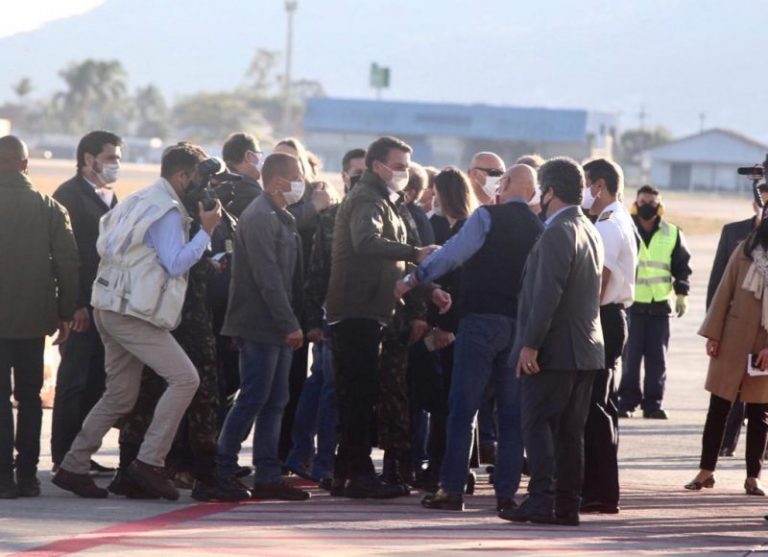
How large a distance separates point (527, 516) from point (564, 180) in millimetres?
1813

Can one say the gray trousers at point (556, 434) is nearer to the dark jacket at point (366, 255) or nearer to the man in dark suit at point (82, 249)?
the dark jacket at point (366, 255)

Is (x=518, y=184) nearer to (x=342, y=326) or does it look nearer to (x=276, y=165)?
(x=342, y=326)

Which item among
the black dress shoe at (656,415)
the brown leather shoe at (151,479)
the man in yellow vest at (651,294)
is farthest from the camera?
the man in yellow vest at (651,294)

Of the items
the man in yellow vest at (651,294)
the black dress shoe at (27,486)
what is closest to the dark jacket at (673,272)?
the man in yellow vest at (651,294)

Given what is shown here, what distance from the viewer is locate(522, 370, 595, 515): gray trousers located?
31.2 feet

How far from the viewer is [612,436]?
10.2m

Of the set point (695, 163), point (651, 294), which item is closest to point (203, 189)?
point (651, 294)

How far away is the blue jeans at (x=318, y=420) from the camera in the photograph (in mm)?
11172

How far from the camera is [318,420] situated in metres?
11.3

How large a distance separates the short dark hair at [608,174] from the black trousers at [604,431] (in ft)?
2.60

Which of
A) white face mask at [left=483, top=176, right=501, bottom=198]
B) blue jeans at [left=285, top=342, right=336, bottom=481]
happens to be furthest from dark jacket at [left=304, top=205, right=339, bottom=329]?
white face mask at [left=483, top=176, right=501, bottom=198]

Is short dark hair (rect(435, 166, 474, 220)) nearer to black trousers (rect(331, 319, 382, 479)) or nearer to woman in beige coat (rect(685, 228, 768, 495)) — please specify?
black trousers (rect(331, 319, 382, 479))

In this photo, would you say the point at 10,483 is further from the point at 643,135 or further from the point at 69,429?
the point at 643,135

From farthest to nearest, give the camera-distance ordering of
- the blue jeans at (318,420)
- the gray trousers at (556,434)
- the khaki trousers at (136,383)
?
the blue jeans at (318,420), the khaki trousers at (136,383), the gray trousers at (556,434)
